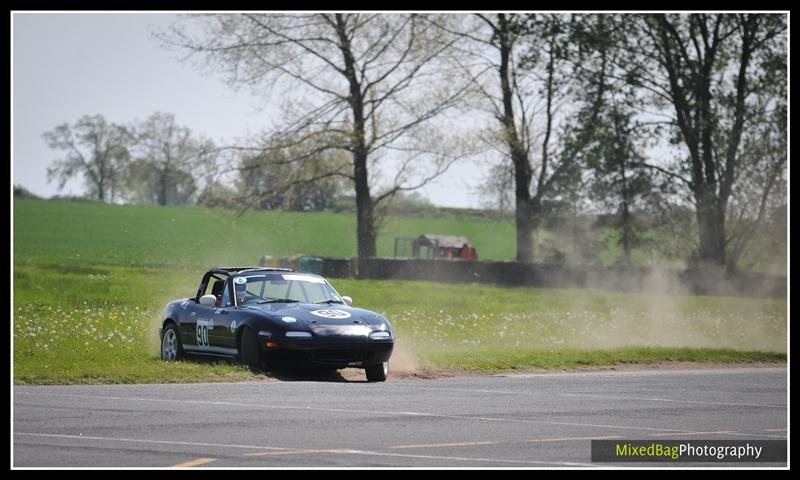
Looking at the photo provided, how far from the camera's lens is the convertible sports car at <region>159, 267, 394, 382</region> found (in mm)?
15195

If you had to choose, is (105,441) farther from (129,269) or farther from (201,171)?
(201,171)

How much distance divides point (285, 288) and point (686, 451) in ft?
21.2

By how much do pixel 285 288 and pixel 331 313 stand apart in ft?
6.12

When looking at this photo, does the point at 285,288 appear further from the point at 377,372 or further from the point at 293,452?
the point at 293,452

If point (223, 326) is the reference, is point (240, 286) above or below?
above

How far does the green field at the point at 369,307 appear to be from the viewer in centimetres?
2022

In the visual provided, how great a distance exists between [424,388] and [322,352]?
328 cm

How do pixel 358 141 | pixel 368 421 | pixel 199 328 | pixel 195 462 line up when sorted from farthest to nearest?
pixel 358 141
pixel 199 328
pixel 368 421
pixel 195 462

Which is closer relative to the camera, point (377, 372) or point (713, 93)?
point (377, 372)

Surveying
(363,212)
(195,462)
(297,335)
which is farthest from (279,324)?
(363,212)

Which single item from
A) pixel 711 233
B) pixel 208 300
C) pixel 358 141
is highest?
pixel 358 141

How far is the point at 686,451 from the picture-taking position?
12.8 m

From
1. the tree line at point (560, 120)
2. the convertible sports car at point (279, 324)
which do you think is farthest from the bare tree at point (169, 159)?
the convertible sports car at point (279, 324)

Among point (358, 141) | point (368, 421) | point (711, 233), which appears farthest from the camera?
point (711, 233)
